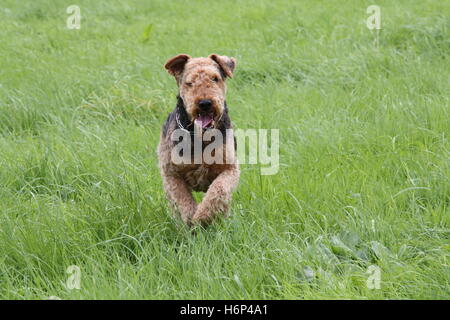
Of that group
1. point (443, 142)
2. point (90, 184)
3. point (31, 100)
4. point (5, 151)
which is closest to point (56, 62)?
point (31, 100)

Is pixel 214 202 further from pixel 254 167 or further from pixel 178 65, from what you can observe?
pixel 254 167

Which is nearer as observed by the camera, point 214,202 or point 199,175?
point 214,202

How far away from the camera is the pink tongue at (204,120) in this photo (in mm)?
3807

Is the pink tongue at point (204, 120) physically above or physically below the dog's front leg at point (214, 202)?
above

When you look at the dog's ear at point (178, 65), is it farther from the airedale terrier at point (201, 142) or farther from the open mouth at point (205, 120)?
the open mouth at point (205, 120)

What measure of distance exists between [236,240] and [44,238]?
1182 millimetres

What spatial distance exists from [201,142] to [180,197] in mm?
380

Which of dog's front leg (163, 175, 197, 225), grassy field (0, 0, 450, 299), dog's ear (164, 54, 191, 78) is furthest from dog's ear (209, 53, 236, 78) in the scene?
grassy field (0, 0, 450, 299)

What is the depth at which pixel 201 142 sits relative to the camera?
3.98m

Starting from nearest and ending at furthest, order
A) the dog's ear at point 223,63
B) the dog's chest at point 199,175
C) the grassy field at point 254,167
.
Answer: the grassy field at point 254,167, the dog's chest at point 199,175, the dog's ear at point 223,63

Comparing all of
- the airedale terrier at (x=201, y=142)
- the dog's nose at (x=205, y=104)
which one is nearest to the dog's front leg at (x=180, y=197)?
the airedale terrier at (x=201, y=142)

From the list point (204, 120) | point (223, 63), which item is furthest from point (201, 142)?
point (223, 63)
